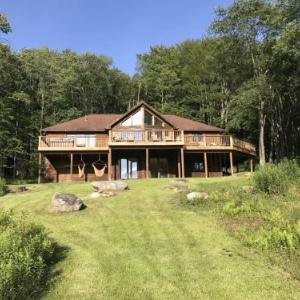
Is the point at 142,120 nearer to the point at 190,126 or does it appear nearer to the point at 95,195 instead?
the point at 190,126

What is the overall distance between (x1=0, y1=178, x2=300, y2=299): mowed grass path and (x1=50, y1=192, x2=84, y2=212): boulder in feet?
1.11

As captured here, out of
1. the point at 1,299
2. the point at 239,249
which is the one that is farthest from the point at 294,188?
the point at 1,299

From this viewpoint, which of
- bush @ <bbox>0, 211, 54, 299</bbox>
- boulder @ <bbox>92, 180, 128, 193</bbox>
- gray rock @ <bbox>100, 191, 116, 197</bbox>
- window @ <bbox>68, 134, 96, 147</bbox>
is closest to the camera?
bush @ <bbox>0, 211, 54, 299</bbox>

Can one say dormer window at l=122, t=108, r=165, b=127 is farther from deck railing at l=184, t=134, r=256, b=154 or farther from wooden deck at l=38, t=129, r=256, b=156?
deck railing at l=184, t=134, r=256, b=154

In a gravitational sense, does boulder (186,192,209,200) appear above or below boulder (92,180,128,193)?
below

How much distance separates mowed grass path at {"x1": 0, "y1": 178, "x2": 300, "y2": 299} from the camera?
871 cm

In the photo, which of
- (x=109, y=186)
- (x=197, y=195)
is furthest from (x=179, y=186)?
(x=197, y=195)

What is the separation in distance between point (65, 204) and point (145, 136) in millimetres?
13236

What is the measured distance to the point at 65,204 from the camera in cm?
1612

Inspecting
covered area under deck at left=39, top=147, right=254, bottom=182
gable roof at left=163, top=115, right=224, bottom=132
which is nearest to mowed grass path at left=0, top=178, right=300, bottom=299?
covered area under deck at left=39, top=147, right=254, bottom=182

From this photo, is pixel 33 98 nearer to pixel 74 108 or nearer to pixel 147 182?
pixel 74 108

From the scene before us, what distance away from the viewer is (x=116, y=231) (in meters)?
13.2

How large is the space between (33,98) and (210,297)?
3913cm

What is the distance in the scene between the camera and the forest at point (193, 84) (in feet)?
104
